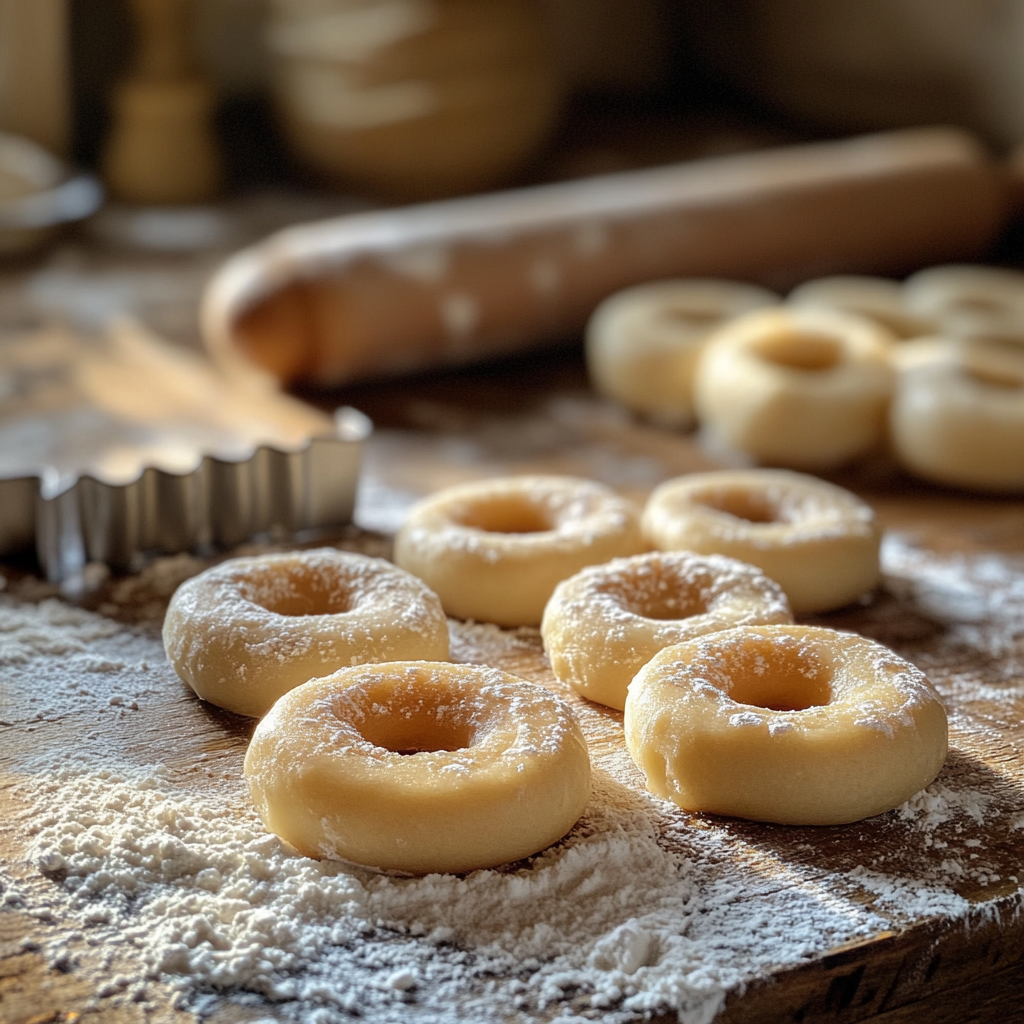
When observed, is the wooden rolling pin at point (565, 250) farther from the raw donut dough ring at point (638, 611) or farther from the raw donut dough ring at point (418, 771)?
the raw donut dough ring at point (418, 771)

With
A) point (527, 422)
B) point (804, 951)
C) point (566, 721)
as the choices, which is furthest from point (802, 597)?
point (527, 422)

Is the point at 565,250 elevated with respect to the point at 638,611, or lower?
elevated

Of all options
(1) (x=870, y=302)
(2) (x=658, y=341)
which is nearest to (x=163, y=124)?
(2) (x=658, y=341)

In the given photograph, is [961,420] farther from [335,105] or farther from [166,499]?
[335,105]

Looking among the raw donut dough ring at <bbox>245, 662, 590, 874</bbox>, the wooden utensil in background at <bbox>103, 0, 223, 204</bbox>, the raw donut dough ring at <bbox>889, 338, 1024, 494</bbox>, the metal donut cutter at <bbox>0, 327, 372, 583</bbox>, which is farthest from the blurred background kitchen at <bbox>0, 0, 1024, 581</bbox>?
the raw donut dough ring at <bbox>245, 662, 590, 874</bbox>

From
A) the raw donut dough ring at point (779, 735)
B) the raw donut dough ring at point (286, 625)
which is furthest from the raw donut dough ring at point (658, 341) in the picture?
the raw donut dough ring at point (779, 735)

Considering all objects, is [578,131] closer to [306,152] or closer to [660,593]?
[306,152]
